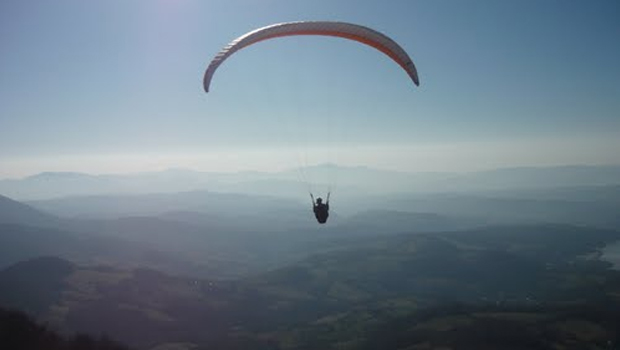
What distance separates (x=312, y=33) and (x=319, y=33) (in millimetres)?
402

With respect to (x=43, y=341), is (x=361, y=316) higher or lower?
lower

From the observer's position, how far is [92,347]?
87438 millimetres

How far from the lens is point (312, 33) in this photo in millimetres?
24391

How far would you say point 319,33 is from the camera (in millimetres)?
24438

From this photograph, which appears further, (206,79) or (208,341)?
(208,341)

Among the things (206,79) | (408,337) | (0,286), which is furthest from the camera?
(0,286)

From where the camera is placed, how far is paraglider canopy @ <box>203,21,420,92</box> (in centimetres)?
2353

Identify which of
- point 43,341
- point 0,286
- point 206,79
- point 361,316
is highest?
point 206,79

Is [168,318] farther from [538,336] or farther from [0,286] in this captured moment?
[538,336]

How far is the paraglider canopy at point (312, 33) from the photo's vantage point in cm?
2353

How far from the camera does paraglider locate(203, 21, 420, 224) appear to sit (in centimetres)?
2356

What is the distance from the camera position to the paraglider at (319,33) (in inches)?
928

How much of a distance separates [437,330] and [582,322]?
51322 millimetres

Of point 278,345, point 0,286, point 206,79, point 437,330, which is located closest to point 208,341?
point 278,345
